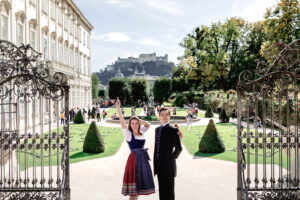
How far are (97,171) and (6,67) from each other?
4.24m

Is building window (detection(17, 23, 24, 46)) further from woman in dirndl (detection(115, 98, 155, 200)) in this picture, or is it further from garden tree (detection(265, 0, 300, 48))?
garden tree (detection(265, 0, 300, 48))

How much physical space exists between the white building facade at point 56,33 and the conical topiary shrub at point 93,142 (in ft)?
28.8

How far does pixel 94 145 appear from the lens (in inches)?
437

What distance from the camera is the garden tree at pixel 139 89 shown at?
65.2 metres

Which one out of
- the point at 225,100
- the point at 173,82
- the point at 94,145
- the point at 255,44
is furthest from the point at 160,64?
the point at 94,145

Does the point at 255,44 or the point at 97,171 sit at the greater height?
the point at 255,44

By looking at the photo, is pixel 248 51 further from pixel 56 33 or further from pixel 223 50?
pixel 56 33

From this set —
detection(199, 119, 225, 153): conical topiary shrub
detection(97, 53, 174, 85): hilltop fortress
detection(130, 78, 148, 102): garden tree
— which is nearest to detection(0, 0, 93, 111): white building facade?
detection(199, 119, 225, 153): conical topiary shrub

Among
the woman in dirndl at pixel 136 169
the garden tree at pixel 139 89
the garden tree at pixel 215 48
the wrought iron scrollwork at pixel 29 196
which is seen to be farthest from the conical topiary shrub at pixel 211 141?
the garden tree at pixel 139 89

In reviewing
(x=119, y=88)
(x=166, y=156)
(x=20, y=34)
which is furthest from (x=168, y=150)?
(x=119, y=88)

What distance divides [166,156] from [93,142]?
23.1 feet

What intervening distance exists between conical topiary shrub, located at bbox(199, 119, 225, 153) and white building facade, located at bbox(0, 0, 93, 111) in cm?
1271

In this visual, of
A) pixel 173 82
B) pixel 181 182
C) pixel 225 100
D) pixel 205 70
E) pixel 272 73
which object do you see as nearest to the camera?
pixel 272 73

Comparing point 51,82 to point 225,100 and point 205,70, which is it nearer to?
point 225,100
